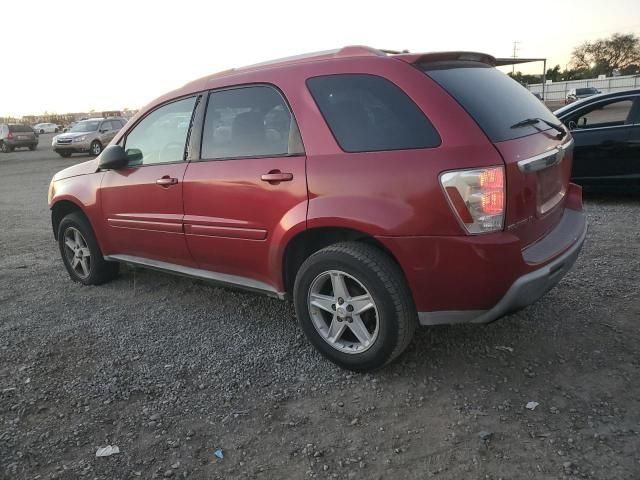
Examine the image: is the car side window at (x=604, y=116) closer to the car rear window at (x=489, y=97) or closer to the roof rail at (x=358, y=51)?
the car rear window at (x=489, y=97)

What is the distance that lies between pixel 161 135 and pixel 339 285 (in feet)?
6.67

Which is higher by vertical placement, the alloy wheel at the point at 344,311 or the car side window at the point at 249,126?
the car side window at the point at 249,126

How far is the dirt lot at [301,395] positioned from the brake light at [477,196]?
949 mm

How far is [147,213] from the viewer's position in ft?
13.7

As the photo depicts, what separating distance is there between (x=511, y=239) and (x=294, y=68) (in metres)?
1.65

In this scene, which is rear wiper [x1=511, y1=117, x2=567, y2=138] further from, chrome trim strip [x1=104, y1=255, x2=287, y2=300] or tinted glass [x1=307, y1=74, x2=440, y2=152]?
chrome trim strip [x1=104, y1=255, x2=287, y2=300]

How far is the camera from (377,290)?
2.89 meters

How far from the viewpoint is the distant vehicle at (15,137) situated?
1211 inches

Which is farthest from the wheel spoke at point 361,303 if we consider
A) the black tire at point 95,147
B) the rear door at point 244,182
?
the black tire at point 95,147

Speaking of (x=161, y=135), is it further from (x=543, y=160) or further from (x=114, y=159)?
(x=543, y=160)

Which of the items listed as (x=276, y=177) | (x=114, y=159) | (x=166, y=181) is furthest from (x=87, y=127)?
(x=276, y=177)

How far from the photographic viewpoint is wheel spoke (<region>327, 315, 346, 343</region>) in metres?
3.16

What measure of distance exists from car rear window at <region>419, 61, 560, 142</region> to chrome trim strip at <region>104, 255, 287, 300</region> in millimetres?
1595

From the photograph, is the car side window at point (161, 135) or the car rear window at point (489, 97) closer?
the car rear window at point (489, 97)
